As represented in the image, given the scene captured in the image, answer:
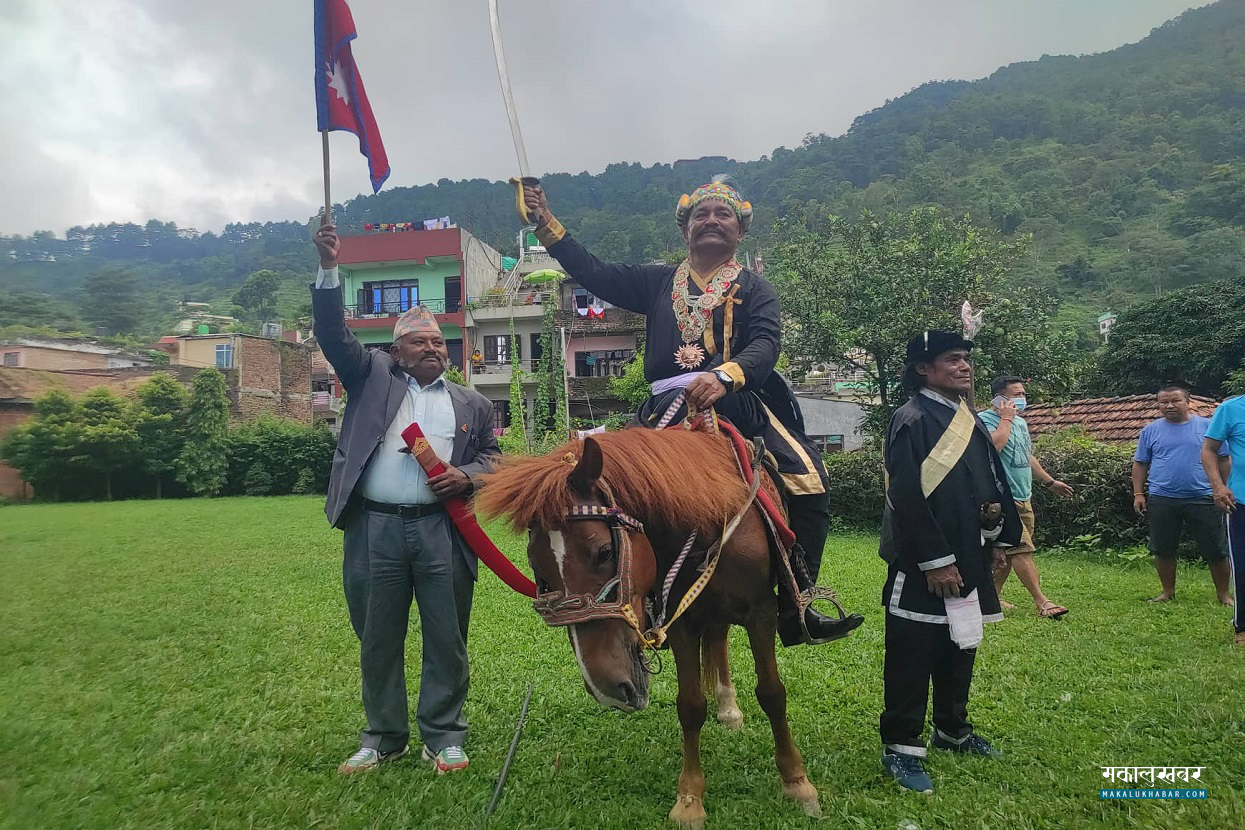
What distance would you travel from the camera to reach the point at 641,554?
95.0 inches

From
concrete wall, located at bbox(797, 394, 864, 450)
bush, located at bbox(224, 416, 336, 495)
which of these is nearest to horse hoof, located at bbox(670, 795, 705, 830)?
concrete wall, located at bbox(797, 394, 864, 450)

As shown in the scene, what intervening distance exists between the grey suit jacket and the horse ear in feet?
3.42

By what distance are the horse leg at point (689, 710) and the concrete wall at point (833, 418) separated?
25885 millimetres

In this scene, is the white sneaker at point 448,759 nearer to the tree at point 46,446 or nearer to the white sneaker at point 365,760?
the white sneaker at point 365,760

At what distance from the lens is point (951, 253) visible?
1501cm

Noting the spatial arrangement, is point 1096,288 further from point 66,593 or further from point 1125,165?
point 66,593

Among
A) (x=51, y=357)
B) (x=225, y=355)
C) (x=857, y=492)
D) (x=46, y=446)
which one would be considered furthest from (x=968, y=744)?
(x=225, y=355)

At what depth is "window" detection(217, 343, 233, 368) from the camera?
31245 mm

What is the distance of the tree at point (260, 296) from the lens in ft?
159

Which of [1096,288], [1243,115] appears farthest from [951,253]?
[1243,115]

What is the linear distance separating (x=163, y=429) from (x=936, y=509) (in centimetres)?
2179

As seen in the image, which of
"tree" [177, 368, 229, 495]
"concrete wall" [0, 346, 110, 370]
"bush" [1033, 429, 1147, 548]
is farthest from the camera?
"tree" [177, 368, 229, 495]

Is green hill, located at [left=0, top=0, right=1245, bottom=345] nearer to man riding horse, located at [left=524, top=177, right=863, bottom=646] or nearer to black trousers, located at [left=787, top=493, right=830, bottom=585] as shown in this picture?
man riding horse, located at [left=524, top=177, right=863, bottom=646]

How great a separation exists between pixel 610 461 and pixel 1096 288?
54.2 metres
